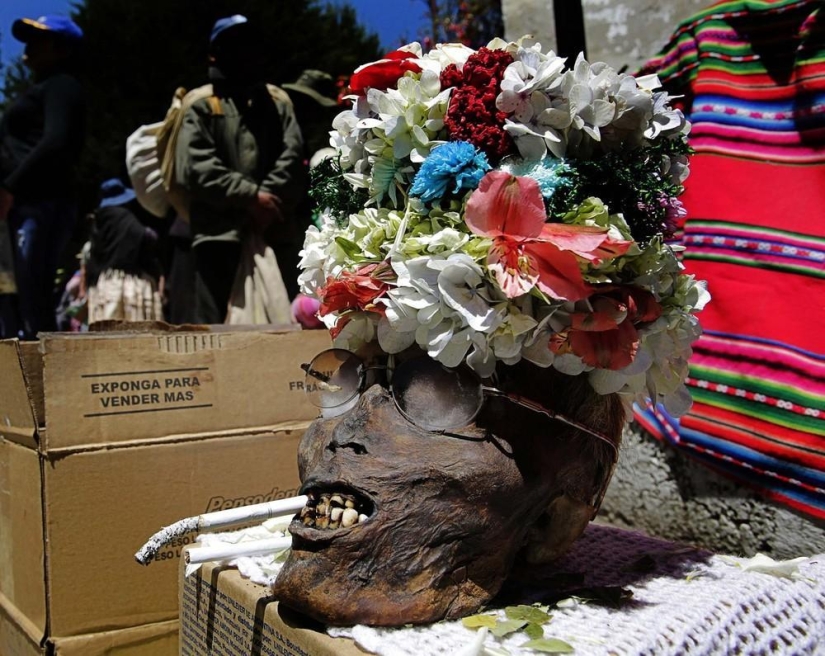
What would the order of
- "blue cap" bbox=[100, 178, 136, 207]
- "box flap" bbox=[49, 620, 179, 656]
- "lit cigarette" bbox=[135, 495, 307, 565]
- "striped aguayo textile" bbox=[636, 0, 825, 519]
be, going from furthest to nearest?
1. "blue cap" bbox=[100, 178, 136, 207]
2. "striped aguayo textile" bbox=[636, 0, 825, 519]
3. "box flap" bbox=[49, 620, 179, 656]
4. "lit cigarette" bbox=[135, 495, 307, 565]

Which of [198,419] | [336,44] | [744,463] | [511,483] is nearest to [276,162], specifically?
[198,419]

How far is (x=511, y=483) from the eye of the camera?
1399 mm

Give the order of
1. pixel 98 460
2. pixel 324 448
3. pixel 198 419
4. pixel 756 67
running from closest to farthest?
pixel 324 448, pixel 98 460, pixel 198 419, pixel 756 67

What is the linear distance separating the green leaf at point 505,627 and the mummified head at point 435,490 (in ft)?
0.28

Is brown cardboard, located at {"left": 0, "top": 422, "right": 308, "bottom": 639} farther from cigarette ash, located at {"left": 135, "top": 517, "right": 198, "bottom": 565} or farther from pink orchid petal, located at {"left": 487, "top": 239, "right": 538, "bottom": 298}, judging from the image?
pink orchid petal, located at {"left": 487, "top": 239, "right": 538, "bottom": 298}

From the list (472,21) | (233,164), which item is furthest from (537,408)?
(472,21)

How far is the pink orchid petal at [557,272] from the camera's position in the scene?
4.31ft

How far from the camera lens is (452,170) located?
1420 mm

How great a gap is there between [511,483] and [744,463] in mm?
1217

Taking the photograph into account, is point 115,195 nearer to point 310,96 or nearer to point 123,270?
point 123,270

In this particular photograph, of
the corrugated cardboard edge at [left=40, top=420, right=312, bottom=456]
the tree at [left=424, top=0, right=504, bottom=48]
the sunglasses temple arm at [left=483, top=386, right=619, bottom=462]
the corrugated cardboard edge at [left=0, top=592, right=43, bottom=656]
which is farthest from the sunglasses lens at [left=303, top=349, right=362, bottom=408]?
the tree at [left=424, top=0, right=504, bottom=48]

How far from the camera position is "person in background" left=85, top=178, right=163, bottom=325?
198 inches

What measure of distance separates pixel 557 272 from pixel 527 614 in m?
0.61

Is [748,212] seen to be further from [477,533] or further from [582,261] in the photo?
[477,533]
